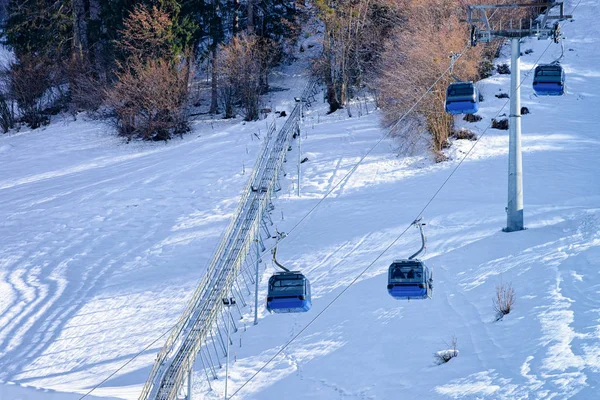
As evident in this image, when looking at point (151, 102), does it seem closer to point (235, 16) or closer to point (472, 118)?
point (235, 16)

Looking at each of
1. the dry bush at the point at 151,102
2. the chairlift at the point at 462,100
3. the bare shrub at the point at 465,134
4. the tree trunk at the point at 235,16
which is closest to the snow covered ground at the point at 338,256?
the bare shrub at the point at 465,134

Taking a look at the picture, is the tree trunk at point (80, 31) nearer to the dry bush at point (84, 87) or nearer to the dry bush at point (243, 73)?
the dry bush at point (84, 87)

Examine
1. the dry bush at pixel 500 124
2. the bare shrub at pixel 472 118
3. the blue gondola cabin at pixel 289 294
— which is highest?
the bare shrub at pixel 472 118

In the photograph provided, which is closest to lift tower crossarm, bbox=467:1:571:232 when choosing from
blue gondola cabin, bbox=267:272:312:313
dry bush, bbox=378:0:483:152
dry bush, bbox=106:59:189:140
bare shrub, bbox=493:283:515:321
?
bare shrub, bbox=493:283:515:321

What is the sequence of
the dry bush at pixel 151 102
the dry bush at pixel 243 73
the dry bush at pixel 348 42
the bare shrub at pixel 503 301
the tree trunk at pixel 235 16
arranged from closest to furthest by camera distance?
the bare shrub at pixel 503 301, the dry bush at pixel 151 102, the dry bush at pixel 348 42, the dry bush at pixel 243 73, the tree trunk at pixel 235 16

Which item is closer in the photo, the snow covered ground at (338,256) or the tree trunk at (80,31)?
the snow covered ground at (338,256)

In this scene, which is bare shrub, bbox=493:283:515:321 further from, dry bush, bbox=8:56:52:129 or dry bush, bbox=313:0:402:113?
dry bush, bbox=8:56:52:129
